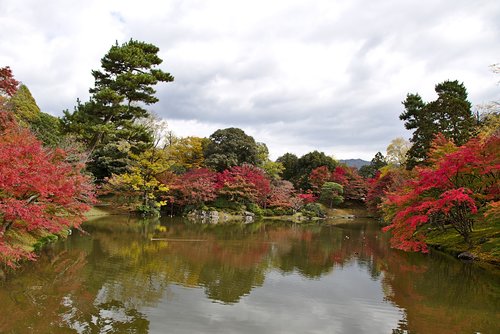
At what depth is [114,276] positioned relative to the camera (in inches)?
353

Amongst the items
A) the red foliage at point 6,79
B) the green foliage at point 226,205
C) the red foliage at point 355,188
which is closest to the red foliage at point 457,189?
the red foliage at point 6,79

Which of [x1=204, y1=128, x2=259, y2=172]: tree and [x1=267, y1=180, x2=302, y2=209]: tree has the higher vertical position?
[x1=204, y1=128, x2=259, y2=172]: tree

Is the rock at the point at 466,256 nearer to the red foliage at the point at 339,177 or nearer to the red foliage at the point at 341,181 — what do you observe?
the red foliage at the point at 341,181

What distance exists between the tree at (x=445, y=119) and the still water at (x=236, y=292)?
11.8m

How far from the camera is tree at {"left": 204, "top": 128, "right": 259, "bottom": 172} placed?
112 feet

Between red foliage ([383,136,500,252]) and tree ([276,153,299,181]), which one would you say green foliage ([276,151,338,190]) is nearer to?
tree ([276,153,299,181])

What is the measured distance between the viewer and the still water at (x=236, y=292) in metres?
6.27

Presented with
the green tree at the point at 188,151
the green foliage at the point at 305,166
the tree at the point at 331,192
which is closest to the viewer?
the green tree at the point at 188,151

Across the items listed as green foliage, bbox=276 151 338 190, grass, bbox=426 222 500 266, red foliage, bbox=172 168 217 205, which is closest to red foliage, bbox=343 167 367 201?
green foliage, bbox=276 151 338 190

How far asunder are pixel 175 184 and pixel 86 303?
22.2 metres

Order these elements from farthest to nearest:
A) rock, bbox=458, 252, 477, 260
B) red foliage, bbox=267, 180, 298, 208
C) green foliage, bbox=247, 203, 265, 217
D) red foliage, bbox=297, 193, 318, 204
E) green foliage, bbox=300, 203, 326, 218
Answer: red foliage, bbox=297, 193, 318, 204
green foliage, bbox=300, 203, 326, 218
red foliage, bbox=267, 180, 298, 208
green foliage, bbox=247, 203, 265, 217
rock, bbox=458, 252, 477, 260

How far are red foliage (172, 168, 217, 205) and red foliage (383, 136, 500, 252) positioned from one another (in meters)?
16.9

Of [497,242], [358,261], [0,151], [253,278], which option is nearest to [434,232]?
[497,242]

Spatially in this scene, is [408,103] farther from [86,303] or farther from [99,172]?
[86,303]
